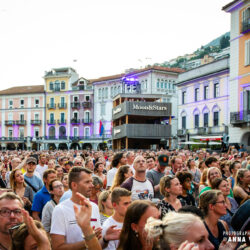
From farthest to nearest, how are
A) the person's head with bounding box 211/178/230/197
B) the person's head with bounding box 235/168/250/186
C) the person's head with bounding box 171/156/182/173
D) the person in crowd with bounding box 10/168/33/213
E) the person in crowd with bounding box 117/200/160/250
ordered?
the person's head with bounding box 171/156/182/173 < the person in crowd with bounding box 10/168/33/213 < the person's head with bounding box 235/168/250/186 < the person's head with bounding box 211/178/230/197 < the person in crowd with bounding box 117/200/160/250

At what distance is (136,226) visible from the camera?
301 cm

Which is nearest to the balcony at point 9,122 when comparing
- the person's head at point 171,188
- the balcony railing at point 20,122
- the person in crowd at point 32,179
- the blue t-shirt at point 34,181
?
the balcony railing at point 20,122

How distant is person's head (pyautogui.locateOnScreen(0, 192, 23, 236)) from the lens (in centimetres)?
318

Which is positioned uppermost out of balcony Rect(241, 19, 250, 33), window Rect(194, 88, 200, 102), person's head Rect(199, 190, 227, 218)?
balcony Rect(241, 19, 250, 33)

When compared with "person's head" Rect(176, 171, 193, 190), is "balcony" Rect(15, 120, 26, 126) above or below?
above

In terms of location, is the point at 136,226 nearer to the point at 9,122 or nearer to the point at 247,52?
the point at 247,52

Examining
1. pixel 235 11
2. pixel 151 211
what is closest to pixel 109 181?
pixel 151 211

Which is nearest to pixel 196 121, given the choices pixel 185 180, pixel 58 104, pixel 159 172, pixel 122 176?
pixel 58 104

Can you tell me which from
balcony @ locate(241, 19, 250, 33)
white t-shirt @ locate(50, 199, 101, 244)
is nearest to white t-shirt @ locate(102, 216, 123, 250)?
white t-shirt @ locate(50, 199, 101, 244)

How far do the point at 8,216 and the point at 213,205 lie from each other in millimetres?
2336

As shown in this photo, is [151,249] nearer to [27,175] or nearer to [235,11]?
[27,175]

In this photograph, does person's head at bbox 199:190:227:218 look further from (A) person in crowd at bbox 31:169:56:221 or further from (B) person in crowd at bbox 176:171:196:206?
(A) person in crowd at bbox 31:169:56:221

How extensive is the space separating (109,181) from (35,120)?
58796 mm

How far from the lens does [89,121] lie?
59.8 metres
